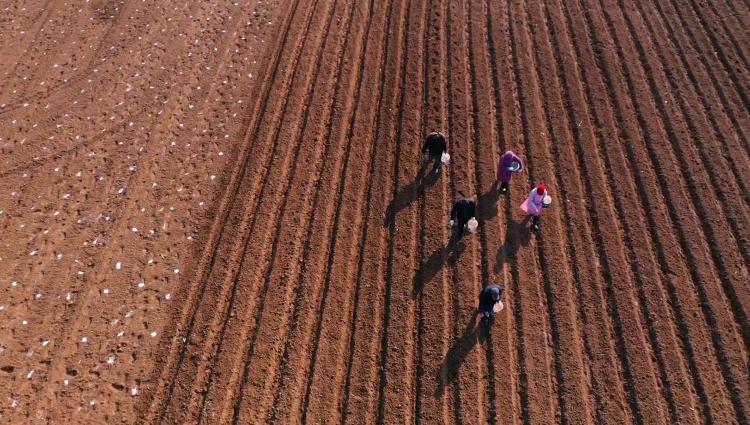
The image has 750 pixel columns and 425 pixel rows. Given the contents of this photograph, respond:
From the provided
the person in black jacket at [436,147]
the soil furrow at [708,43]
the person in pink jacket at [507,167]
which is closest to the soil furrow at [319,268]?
the person in black jacket at [436,147]

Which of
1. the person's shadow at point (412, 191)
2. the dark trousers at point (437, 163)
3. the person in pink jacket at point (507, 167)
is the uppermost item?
the person in pink jacket at point (507, 167)

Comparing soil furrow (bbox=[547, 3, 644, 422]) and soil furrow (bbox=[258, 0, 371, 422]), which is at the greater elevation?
soil furrow (bbox=[547, 3, 644, 422])

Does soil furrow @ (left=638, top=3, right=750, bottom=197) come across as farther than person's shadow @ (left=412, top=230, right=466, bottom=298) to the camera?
Yes

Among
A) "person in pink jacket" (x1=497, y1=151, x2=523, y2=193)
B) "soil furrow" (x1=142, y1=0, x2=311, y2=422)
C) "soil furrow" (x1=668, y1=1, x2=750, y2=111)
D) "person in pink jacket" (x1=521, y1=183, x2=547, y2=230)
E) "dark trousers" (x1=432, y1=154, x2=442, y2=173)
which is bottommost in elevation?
"soil furrow" (x1=142, y1=0, x2=311, y2=422)

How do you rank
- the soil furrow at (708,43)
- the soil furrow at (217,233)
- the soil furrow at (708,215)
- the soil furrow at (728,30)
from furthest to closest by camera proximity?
the soil furrow at (728,30)
the soil furrow at (708,43)
the soil furrow at (708,215)
the soil furrow at (217,233)

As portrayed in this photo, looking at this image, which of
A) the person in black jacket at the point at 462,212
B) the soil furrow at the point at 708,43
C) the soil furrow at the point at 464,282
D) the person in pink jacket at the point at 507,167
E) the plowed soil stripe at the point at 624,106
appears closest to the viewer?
the soil furrow at the point at 464,282

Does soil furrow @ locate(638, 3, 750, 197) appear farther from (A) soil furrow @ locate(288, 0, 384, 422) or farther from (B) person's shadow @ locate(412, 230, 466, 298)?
(A) soil furrow @ locate(288, 0, 384, 422)

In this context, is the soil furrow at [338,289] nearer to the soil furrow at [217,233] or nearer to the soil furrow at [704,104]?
the soil furrow at [217,233]

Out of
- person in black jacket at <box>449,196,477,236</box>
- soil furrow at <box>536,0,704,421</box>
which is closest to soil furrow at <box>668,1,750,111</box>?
soil furrow at <box>536,0,704,421</box>

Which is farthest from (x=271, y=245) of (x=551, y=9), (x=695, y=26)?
(x=695, y=26)
